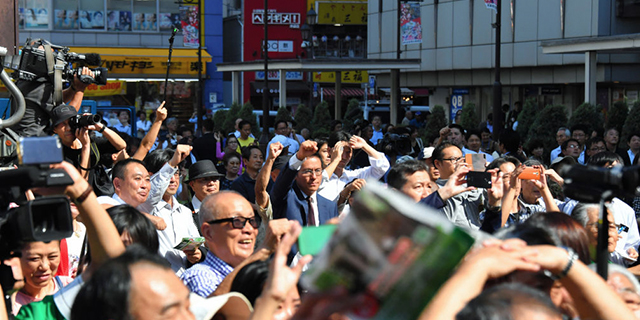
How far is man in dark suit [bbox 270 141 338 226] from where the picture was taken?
6188 mm

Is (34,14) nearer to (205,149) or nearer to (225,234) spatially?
(205,149)

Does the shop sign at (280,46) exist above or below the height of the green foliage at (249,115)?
above

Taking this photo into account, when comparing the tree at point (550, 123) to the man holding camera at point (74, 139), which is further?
the tree at point (550, 123)

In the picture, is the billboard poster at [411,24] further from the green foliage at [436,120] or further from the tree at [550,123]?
the tree at [550,123]

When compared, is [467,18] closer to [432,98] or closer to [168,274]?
[432,98]

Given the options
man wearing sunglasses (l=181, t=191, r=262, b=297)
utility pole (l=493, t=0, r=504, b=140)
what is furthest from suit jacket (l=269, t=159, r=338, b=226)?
utility pole (l=493, t=0, r=504, b=140)

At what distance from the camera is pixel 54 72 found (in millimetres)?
5516

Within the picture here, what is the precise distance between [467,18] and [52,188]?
29727mm

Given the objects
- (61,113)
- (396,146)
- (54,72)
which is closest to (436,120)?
(396,146)

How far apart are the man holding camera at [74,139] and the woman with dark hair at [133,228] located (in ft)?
6.42

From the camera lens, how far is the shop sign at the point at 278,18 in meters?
43.9

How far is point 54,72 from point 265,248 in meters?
2.76

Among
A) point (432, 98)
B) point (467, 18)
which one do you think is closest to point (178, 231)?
point (467, 18)

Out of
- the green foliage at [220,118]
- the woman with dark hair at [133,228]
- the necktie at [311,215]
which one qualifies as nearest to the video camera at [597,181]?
the woman with dark hair at [133,228]
